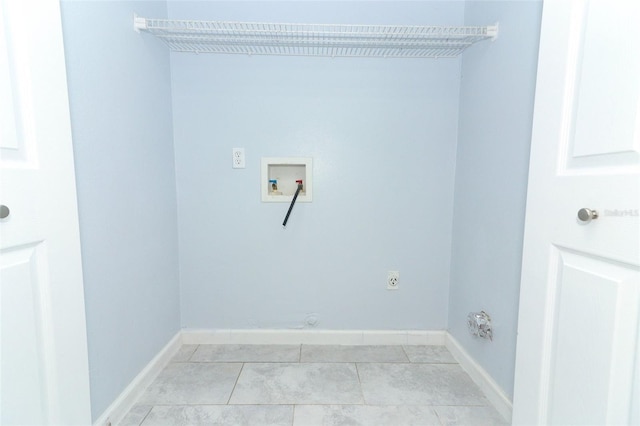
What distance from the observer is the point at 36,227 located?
72 centimetres

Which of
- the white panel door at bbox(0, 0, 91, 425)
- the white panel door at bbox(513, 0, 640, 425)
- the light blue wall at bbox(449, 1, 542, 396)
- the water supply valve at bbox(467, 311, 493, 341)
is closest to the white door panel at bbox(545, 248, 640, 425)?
the white panel door at bbox(513, 0, 640, 425)

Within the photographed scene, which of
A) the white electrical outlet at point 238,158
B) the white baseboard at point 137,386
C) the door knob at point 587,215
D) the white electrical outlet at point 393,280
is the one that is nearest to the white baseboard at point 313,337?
the white baseboard at point 137,386

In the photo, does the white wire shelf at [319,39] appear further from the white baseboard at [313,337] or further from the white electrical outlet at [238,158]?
the white baseboard at [313,337]

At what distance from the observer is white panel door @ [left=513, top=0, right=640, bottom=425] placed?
0.62 metres

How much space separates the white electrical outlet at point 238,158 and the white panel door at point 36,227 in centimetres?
82

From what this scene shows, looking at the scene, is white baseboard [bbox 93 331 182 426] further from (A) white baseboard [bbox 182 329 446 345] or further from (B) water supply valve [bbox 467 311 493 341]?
(B) water supply valve [bbox 467 311 493 341]

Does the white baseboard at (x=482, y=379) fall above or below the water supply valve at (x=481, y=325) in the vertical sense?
below

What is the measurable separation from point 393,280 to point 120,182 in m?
1.51

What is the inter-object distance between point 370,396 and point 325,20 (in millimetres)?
1965

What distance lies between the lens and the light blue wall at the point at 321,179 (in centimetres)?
156

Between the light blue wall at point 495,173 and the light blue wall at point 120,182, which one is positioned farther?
the light blue wall at point 495,173

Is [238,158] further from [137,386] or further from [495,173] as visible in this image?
[495,173]

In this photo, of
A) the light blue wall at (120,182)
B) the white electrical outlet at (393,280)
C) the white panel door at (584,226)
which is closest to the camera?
the white panel door at (584,226)

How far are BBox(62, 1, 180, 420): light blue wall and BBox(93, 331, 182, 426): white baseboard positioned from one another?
0.09ft
